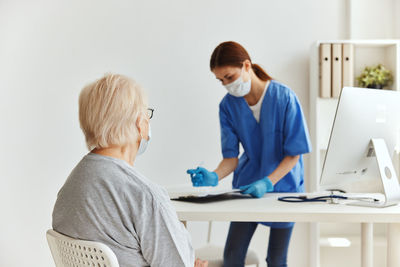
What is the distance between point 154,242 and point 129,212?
0.31 feet

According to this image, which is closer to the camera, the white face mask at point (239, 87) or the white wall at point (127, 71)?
the white face mask at point (239, 87)

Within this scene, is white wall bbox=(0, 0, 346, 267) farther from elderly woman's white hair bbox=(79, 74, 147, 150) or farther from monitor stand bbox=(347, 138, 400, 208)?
elderly woman's white hair bbox=(79, 74, 147, 150)

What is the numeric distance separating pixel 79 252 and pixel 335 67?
2293 millimetres

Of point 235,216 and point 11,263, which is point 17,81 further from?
point 235,216

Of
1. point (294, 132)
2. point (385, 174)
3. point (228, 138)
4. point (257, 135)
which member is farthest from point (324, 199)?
point (228, 138)

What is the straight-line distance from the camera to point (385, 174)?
1.83 meters

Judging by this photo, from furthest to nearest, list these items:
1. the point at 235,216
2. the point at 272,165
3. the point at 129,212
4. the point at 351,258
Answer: the point at 351,258 < the point at 272,165 < the point at 235,216 < the point at 129,212

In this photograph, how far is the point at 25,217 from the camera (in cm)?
340

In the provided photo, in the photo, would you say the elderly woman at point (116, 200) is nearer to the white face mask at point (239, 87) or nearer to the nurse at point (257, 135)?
the nurse at point (257, 135)

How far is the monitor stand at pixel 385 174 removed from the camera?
1.76 metres

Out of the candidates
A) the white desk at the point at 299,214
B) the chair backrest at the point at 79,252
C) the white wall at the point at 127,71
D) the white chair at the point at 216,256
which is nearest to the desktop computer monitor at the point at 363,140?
the white desk at the point at 299,214

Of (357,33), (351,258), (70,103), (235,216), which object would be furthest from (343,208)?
(70,103)

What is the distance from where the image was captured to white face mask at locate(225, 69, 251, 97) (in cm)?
221

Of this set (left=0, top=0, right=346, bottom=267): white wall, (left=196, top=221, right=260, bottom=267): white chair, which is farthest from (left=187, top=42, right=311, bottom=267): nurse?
(left=0, top=0, right=346, bottom=267): white wall
